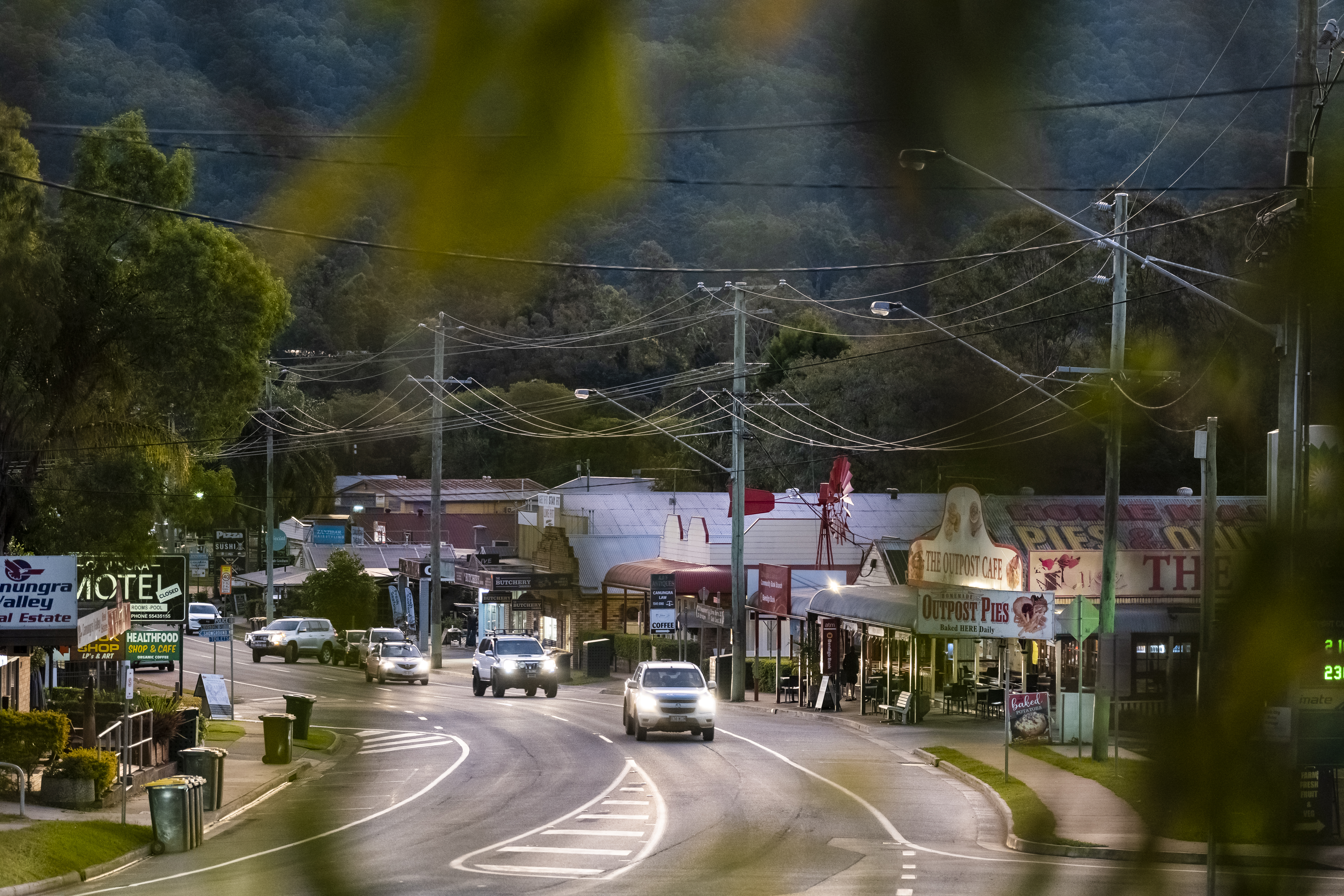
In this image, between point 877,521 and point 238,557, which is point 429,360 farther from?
point 238,557

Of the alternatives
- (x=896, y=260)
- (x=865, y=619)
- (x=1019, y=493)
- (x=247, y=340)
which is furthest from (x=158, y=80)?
(x=865, y=619)

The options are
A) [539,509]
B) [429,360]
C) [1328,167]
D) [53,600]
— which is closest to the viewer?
[1328,167]

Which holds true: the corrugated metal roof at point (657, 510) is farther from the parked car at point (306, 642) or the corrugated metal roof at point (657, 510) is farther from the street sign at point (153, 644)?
the parked car at point (306, 642)

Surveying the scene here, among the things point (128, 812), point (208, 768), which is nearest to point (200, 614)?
point (128, 812)

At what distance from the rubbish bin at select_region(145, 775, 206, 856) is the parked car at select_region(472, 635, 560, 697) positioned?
18.3 metres

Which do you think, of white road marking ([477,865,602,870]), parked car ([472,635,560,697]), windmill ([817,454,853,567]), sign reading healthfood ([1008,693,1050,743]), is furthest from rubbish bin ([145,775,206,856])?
parked car ([472,635,560,697])

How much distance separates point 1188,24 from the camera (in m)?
0.96

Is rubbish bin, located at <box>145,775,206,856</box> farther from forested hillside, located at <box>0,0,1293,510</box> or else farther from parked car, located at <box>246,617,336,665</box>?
forested hillside, located at <box>0,0,1293,510</box>

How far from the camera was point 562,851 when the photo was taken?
15109 millimetres

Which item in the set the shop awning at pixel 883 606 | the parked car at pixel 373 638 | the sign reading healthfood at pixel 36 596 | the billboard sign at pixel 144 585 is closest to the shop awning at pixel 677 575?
the billboard sign at pixel 144 585

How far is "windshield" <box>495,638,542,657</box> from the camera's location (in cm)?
3603

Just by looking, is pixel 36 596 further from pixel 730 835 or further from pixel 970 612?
pixel 730 835

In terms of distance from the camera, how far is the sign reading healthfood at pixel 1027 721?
116 inches

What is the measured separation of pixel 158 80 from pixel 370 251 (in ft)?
0.56
